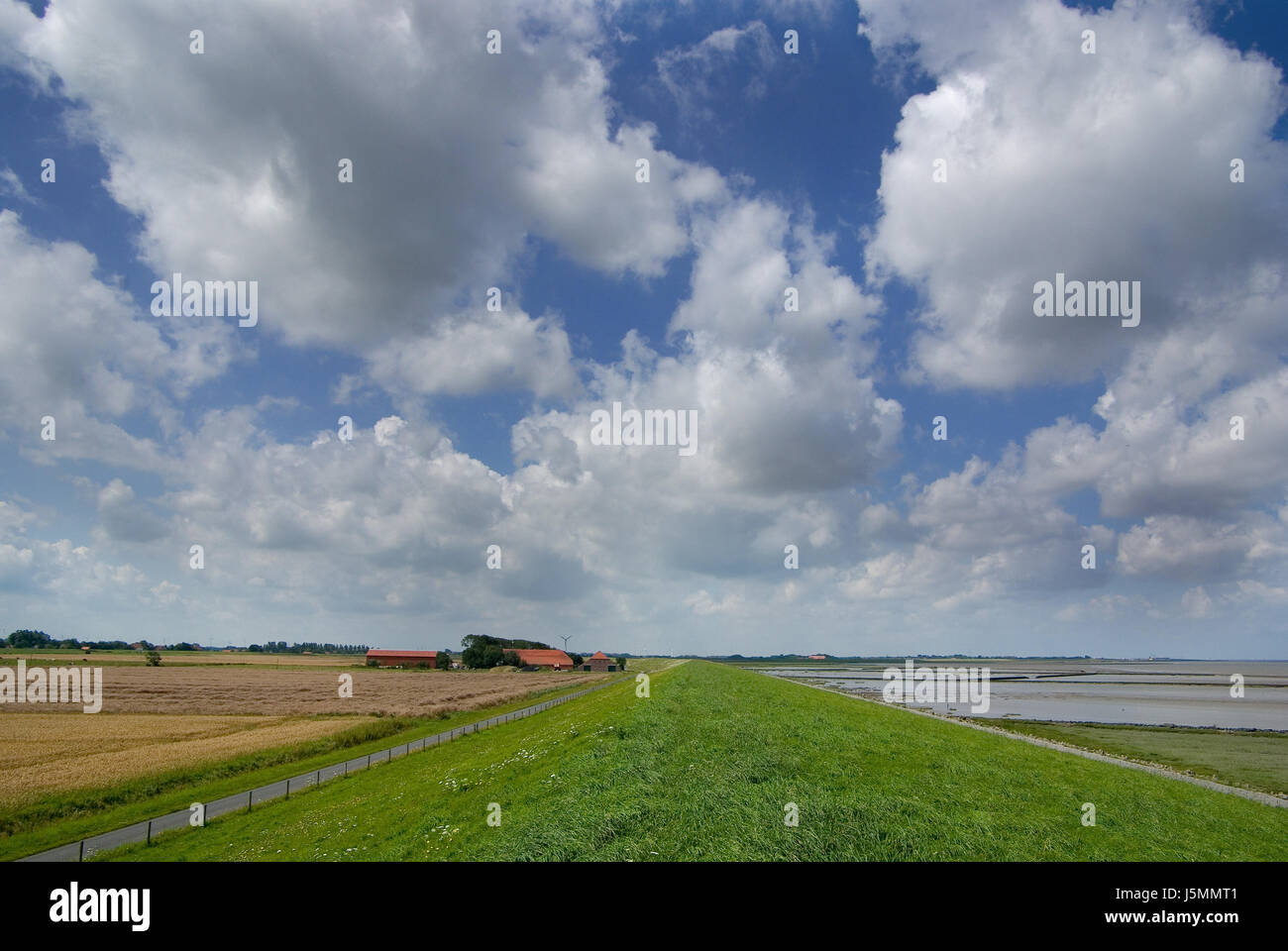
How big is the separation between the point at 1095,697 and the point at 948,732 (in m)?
78.9

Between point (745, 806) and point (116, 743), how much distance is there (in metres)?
58.5

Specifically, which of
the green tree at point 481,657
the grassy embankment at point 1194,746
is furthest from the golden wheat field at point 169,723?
the green tree at point 481,657

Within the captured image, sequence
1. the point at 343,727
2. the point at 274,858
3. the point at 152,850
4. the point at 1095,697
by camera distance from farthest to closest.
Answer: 1. the point at 1095,697
2. the point at 343,727
3. the point at 152,850
4. the point at 274,858

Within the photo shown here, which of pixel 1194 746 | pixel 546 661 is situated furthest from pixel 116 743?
pixel 546 661

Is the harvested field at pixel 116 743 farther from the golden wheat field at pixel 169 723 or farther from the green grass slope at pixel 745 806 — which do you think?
the green grass slope at pixel 745 806

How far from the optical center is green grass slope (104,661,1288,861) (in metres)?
14.0

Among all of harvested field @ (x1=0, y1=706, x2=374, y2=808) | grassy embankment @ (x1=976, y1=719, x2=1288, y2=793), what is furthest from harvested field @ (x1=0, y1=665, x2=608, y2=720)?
grassy embankment @ (x1=976, y1=719, x2=1288, y2=793)

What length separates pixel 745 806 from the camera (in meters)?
15.8

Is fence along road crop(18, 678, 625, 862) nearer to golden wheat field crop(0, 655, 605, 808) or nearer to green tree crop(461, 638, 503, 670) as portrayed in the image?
golden wheat field crop(0, 655, 605, 808)
